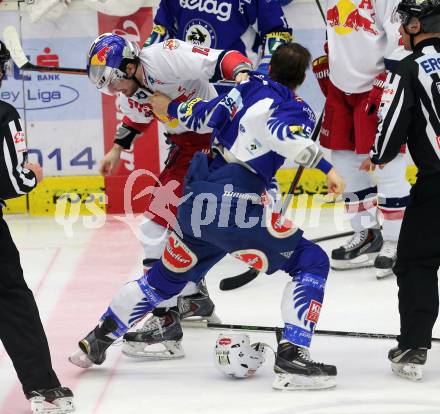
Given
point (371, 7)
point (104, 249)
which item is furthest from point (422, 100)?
point (104, 249)

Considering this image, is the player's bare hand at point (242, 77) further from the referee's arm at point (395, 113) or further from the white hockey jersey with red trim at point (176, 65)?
the referee's arm at point (395, 113)

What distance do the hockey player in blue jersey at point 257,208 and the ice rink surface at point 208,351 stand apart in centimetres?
19

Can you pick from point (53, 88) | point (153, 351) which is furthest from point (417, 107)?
point (53, 88)

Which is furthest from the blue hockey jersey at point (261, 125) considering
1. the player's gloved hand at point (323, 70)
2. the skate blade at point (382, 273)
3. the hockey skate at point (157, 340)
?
the player's gloved hand at point (323, 70)

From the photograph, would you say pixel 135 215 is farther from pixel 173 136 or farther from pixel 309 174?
pixel 173 136

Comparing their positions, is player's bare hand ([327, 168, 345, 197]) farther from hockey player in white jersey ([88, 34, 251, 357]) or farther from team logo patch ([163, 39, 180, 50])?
team logo patch ([163, 39, 180, 50])

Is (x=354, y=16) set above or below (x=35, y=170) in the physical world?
above

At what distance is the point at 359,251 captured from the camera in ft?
20.7

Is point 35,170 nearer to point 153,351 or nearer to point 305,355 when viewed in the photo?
point 153,351

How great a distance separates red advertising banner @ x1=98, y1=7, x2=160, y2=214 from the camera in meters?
7.30

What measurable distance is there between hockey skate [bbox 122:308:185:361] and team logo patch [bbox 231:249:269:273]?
65cm

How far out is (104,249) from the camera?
22.2 ft

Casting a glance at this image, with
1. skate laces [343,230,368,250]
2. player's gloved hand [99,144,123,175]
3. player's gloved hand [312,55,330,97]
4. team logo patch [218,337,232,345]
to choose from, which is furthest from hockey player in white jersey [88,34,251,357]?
player's gloved hand [312,55,330,97]

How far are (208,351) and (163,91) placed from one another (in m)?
1.08
